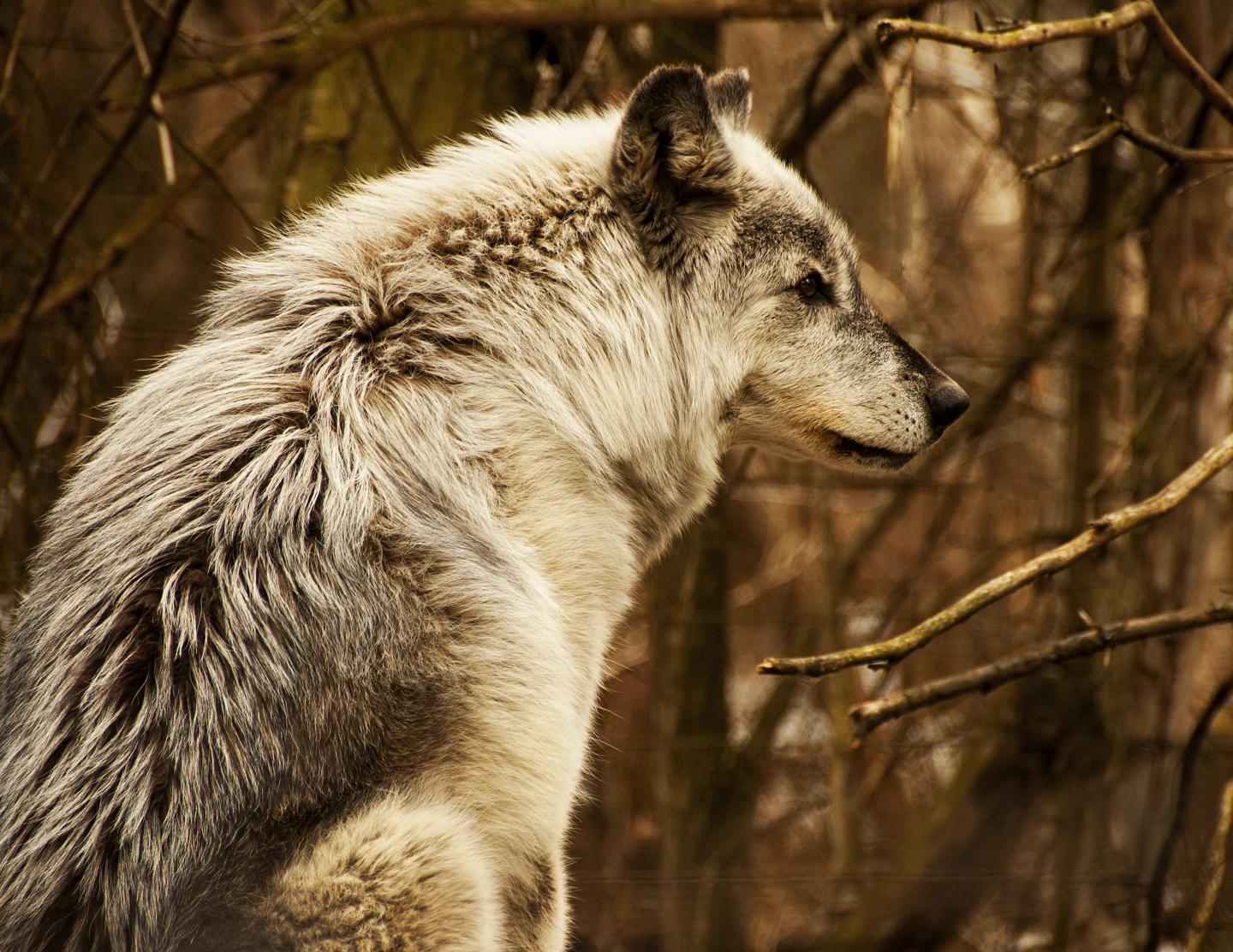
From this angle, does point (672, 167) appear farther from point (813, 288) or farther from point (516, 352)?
point (516, 352)

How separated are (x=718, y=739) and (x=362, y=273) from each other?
3790 mm

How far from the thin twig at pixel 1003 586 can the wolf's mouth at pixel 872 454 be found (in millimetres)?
836

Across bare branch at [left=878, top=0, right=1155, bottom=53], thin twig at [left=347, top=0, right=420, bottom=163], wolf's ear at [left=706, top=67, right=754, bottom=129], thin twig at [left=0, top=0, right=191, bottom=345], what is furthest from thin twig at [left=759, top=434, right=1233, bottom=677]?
thin twig at [left=0, top=0, right=191, bottom=345]

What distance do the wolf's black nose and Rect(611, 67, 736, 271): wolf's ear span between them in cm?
83

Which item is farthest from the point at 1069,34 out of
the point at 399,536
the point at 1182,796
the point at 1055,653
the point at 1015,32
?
the point at 1182,796

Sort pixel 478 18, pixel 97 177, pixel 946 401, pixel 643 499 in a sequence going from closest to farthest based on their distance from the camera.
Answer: pixel 643 499, pixel 946 401, pixel 97 177, pixel 478 18

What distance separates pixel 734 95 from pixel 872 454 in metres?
1.19

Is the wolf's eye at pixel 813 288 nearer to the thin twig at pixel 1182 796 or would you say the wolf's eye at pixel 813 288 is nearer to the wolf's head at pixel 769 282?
the wolf's head at pixel 769 282

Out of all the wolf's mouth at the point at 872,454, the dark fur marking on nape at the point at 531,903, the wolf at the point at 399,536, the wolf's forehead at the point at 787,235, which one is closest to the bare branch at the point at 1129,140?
the wolf's forehead at the point at 787,235

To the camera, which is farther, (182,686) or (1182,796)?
(1182,796)

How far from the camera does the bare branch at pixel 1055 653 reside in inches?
112

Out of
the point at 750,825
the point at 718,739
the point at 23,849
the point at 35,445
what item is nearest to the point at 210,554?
the point at 23,849

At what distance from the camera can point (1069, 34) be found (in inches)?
115

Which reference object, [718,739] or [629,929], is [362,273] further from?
[629,929]
